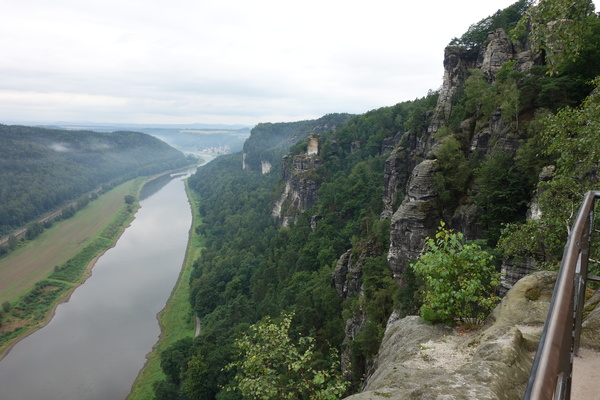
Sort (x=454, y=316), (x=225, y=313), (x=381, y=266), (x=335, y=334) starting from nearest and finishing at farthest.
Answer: (x=454, y=316)
(x=381, y=266)
(x=335, y=334)
(x=225, y=313)

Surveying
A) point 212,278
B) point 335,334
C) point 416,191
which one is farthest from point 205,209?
point 416,191

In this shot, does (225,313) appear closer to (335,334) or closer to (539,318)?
(335,334)

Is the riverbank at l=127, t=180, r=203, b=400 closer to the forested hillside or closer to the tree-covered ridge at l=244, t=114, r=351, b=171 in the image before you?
the forested hillside

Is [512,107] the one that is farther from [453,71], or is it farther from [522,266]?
[453,71]

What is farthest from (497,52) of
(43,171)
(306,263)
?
(43,171)

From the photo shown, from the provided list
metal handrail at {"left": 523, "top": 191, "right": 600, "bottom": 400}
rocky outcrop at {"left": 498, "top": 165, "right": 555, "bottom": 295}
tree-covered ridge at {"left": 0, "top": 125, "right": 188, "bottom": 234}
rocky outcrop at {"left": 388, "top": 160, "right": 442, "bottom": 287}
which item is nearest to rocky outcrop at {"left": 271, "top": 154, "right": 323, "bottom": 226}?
rocky outcrop at {"left": 388, "top": 160, "right": 442, "bottom": 287}

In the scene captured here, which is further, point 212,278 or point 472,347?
point 212,278
